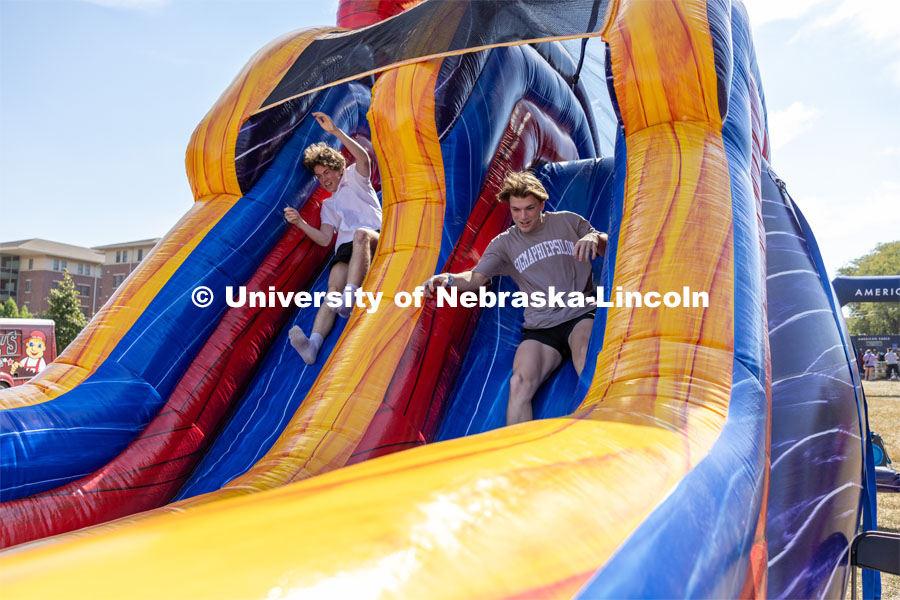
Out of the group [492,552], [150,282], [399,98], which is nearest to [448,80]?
[399,98]

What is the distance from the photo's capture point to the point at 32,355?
9.16 metres

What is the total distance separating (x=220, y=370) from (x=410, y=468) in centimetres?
178

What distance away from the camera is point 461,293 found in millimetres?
2168

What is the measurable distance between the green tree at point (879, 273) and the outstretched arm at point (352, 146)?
29132mm

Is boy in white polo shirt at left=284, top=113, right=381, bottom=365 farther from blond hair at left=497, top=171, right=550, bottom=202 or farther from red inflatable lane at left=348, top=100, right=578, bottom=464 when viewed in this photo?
blond hair at left=497, top=171, right=550, bottom=202

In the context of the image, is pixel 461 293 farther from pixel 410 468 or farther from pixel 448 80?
pixel 410 468

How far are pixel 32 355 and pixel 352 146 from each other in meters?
8.81

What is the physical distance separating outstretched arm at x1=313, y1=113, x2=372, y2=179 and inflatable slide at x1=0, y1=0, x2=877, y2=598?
0.52 ft

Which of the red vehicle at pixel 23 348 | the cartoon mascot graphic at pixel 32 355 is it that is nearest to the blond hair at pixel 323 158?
the red vehicle at pixel 23 348

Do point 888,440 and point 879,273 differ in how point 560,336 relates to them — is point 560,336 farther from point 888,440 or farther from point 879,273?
point 879,273

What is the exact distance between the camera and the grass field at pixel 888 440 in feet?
7.72

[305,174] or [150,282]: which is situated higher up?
[305,174]

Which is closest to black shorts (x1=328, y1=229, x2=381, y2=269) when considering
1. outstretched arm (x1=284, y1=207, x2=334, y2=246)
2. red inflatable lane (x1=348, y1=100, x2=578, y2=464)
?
outstretched arm (x1=284, y1=207, x2=334, y2=246)

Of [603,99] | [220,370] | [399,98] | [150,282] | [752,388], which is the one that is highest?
[603,99]
